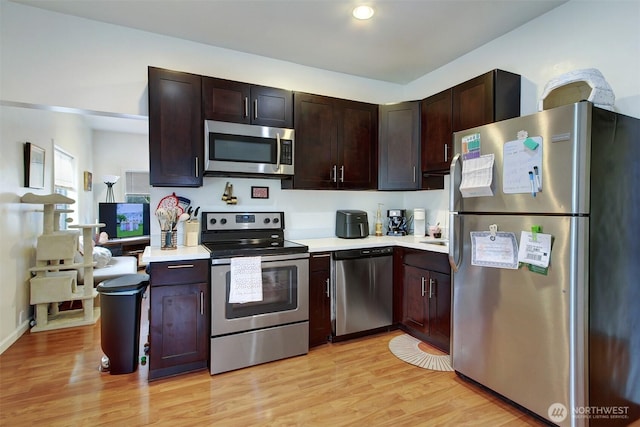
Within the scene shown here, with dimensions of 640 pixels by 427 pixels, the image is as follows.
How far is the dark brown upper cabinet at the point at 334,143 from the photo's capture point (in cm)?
299

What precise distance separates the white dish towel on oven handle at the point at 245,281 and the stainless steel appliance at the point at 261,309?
0.04 meters

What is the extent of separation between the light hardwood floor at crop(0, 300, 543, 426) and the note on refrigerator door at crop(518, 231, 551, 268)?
3.15 ft

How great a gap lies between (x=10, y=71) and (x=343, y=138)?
267 centimetres

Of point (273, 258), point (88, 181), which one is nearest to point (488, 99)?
point (273, 258)

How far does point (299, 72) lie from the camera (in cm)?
335

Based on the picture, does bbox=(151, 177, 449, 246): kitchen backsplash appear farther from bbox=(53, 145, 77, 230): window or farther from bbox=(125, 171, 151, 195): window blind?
bbox=(125, 171, 151, 195): window blind

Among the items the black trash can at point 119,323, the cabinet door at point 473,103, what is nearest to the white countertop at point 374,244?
the cabinet door at point 473,103

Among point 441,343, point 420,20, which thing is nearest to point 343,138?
point 420,20

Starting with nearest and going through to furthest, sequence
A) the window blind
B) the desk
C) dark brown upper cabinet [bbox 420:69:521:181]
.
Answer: dark brown upper cabinet [bbox 420:69:521:181] → the desk → the window blind

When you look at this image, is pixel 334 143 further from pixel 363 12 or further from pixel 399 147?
pixel 363 12

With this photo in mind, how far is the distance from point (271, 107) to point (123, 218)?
15.0 feet

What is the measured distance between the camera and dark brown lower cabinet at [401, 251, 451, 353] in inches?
104

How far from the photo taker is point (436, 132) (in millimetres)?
3029

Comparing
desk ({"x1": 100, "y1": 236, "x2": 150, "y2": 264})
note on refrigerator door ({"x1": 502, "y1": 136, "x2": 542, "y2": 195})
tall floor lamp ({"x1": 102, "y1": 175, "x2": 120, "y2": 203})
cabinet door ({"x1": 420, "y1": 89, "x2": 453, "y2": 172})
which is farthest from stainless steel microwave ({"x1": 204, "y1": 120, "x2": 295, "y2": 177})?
tall floor lamp ({"x1": 102, "y1": 175, "x2": 120, "y2": 203})
